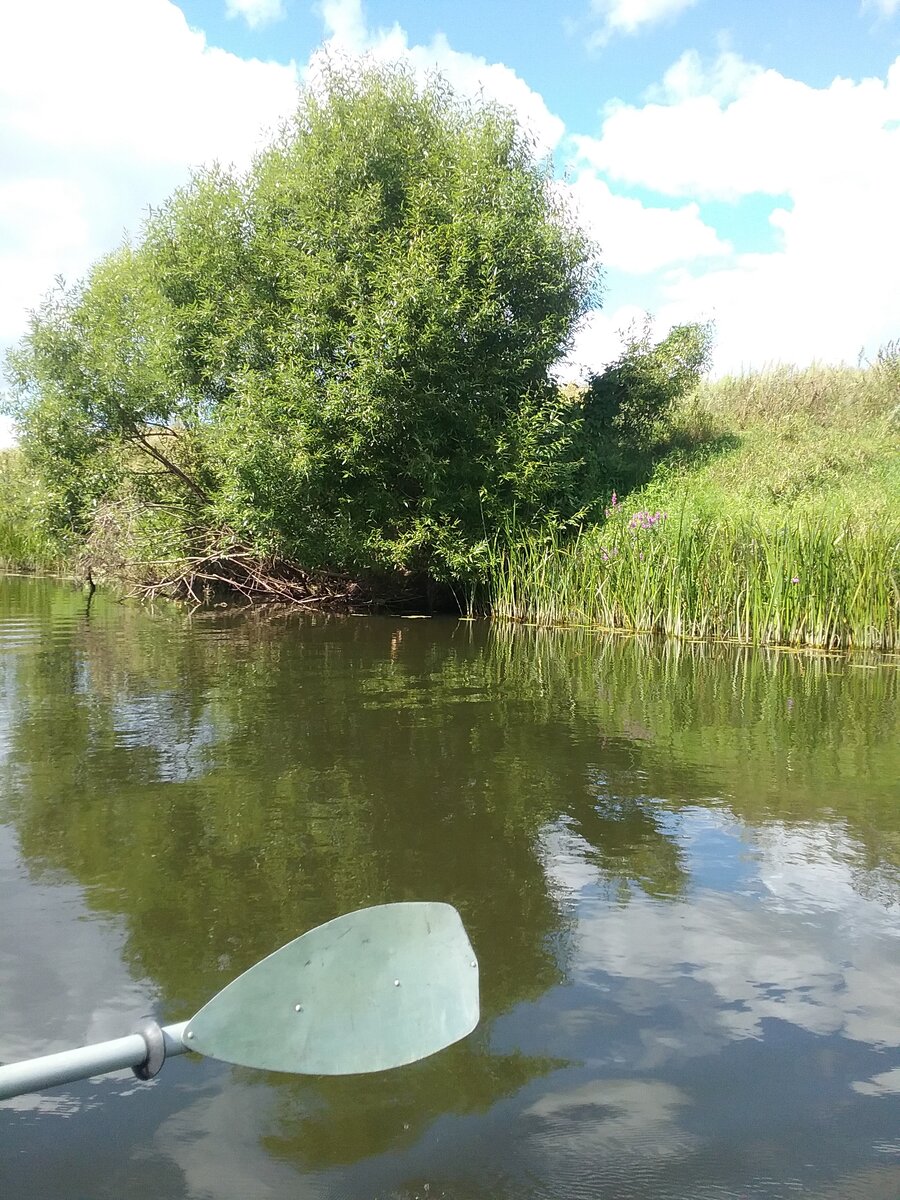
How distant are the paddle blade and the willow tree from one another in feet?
41.0

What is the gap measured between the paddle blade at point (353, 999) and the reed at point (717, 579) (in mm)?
10009

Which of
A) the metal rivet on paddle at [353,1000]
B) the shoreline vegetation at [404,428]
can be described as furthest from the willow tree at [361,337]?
the metal rivet on paddle at [353,1000]

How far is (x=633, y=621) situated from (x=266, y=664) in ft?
18.6

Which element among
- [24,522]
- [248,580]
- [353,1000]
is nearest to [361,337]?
[248,580]

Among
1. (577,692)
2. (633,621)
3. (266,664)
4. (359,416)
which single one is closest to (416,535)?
(359,416)

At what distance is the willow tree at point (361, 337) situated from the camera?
14664mm

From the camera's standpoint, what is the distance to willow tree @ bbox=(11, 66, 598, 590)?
14.7 m

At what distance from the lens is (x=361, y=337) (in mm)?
14406

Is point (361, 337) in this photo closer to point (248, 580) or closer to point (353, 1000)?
point (248, 580)

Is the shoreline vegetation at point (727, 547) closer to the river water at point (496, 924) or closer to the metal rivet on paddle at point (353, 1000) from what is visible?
the river water at point (496, 924)

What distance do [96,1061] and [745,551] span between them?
11734mm

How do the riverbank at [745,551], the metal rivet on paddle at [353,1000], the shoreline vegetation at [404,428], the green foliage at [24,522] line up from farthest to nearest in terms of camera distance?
the green foliage at [24,522]
the shoreline vegetation at [404,428]
the riverbank at [745,551]
the metal rivet on paddle at [353,1000]

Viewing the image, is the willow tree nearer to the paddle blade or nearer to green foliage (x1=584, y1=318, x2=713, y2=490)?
green foliage (x1=584, y1=318, x2=713, y2=490)

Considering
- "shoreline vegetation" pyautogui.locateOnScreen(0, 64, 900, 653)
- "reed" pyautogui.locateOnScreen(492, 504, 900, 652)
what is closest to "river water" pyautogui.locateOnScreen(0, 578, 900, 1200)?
"reed" pyautogui.locateOnScreen(492, 504, 900, 652)
